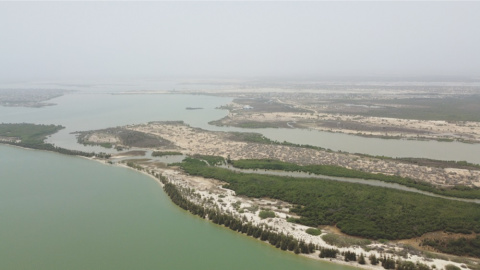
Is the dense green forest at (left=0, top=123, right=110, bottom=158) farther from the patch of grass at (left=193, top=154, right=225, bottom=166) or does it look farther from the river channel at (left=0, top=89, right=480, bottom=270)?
the patch of grass at (left=193, top=154, right=225, bottom=166)

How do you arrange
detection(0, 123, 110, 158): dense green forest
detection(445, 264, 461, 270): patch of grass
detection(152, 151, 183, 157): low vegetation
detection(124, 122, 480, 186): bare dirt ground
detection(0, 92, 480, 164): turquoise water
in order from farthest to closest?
detection(0, 123, 110, 158): dense green forest
detection(152, 151, 183, 157): low vegetation
detection(0, 92, 480, 164): turquoise water
detection(124, 122, 480, 186): bare dirt ground
detection(445, 264, 461, 270): patch of grass

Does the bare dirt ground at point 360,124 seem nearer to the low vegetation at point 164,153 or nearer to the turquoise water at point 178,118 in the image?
the turquoise water at point 178,118

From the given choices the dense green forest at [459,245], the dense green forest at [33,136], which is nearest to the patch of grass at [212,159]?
the dense green forest at [33,136]

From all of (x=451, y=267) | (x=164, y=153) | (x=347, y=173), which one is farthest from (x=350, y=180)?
(x=164, y=153)

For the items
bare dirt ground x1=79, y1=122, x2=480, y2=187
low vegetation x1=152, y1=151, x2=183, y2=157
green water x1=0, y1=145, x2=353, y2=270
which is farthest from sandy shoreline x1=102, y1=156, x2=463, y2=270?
bare dirt ground x1=79, y1=122, x2=480, y2=187

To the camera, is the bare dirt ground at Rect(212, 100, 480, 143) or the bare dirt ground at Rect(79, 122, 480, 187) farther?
the bare dirt ground at Rect(212, 100, 480, 143)

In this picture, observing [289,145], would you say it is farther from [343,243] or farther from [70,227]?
[70,227]
